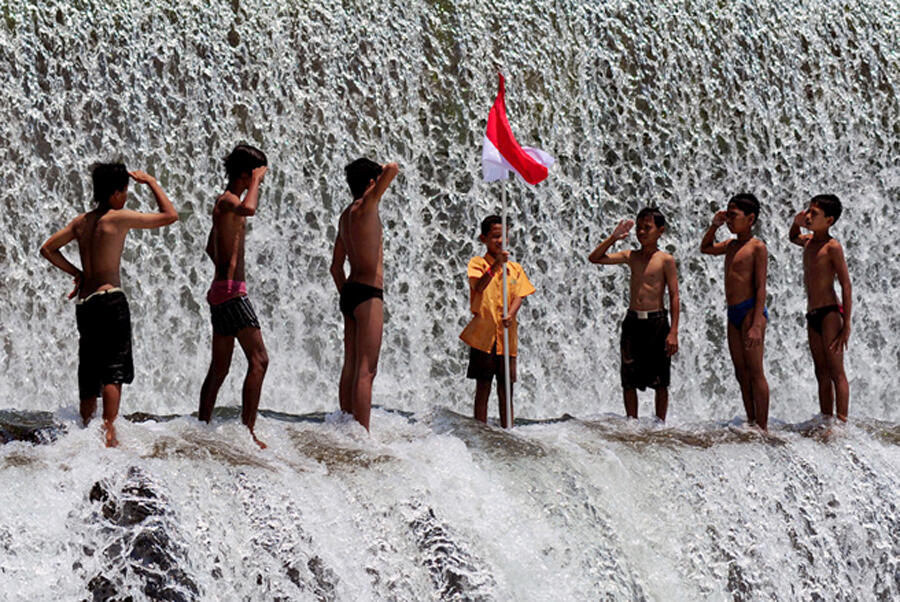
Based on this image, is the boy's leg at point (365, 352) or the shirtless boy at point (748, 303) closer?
the boy's leg at point (365, 352)

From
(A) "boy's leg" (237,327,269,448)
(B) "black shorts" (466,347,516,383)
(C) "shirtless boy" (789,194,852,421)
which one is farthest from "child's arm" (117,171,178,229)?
(C) "shirtless boy" (789,194,852,421)

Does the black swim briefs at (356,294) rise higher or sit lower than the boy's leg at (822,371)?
higher

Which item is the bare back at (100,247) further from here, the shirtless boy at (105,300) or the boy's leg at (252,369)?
the boy's leg at (252,369)

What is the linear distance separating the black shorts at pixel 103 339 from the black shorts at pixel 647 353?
3.11 metres

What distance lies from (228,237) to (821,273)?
11.4 feet

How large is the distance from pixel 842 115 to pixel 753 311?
18.1 feet

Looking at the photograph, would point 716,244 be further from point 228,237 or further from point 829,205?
point 228,237

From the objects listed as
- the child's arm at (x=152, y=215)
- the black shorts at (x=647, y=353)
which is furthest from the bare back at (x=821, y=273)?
the child's arm at (x=152, y=215)

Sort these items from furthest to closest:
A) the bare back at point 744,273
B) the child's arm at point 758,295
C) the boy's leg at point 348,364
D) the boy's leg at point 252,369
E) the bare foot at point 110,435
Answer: the bare back at point 744,273 → the child's arm at point 758,295 → the boy's leg at point 348,364 → the boy's leg at point 252,369 → the bare foot at point 110,435

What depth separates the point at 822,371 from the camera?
784 centimetres

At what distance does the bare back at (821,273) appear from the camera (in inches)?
305

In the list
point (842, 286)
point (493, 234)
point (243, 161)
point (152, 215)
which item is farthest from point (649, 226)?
point (152, 215)

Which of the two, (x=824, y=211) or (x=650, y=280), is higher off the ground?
(x=824, y=211)

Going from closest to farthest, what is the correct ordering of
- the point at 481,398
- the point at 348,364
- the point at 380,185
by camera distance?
the point at 380,185
the point at 348,364
the point at 481,398
